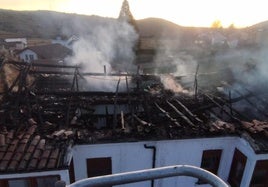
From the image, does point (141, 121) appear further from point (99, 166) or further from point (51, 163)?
point (51, 163)

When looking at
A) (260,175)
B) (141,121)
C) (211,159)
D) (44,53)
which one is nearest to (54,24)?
(44,53)

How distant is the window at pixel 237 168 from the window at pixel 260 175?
18.9 inches

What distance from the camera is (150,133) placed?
993 centimetres

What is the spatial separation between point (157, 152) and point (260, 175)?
452 cm

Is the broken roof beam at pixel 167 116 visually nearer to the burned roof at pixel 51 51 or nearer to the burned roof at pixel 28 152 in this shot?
the burned roof at pixel 28 152

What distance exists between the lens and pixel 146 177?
226 centimetres

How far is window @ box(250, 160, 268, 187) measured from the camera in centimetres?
989

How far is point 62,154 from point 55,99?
466 centimetres

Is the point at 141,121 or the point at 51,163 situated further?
the point at 141,121

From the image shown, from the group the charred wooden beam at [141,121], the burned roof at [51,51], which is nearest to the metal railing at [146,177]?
the charred wooden beam at [141,121]

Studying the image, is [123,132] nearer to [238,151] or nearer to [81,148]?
[81,148]

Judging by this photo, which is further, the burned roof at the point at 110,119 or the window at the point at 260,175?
the window at the point at 260,175

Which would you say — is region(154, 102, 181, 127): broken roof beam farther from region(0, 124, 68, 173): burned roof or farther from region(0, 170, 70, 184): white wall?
region(0, 170, 70, 184): white wall

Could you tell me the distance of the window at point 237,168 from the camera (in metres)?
10.3
